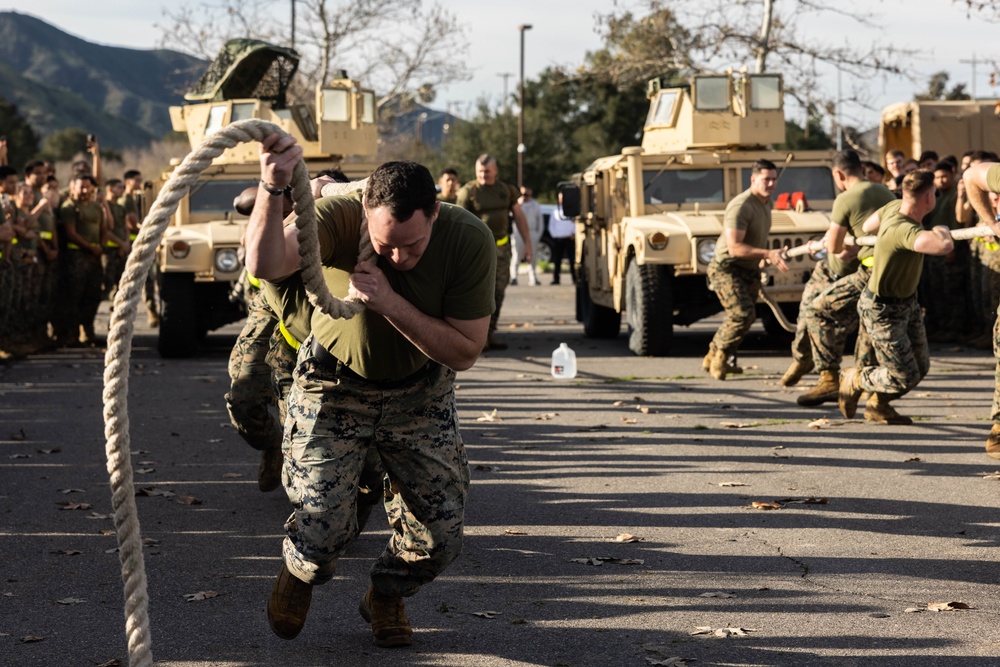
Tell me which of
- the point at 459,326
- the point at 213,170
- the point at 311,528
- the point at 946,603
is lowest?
the point at 946,603

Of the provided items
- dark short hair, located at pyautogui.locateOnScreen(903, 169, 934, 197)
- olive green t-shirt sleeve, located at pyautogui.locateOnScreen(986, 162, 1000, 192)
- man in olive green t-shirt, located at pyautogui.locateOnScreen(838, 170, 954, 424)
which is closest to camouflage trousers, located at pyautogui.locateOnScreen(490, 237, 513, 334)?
man in olive green t-shirt, located at pyautogui.locateOnScreen(838, 170, 954, 424)

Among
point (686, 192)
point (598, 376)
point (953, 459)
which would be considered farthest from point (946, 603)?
point (686, 192)

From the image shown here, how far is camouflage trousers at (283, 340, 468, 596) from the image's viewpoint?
183 inches

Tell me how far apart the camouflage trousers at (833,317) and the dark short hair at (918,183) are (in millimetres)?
1271

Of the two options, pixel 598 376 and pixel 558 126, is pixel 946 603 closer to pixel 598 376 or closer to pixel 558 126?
pixel 598 376

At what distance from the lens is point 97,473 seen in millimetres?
8414

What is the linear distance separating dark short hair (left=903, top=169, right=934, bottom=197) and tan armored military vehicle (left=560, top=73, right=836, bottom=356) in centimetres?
487

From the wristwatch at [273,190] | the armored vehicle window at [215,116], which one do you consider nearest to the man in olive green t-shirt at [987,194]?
the wristwatch at [273,190]

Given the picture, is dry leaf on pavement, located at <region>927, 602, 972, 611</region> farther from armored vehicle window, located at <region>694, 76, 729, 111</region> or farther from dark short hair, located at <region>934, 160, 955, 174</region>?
armored vehicle window, located at <region>694, 76, 729, 111</region>

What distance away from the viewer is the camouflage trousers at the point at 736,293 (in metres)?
12.1

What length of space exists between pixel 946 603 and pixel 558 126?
52.2 meters

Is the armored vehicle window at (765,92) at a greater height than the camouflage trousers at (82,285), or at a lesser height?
greater

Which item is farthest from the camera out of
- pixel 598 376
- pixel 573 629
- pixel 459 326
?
pixel 598 376

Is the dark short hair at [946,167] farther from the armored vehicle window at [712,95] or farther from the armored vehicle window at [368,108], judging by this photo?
the armored vehicle window at [368,108]
